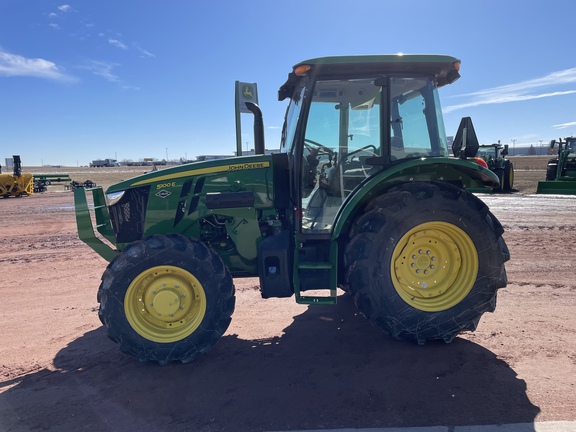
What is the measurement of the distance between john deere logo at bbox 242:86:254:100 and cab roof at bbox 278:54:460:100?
540 cm

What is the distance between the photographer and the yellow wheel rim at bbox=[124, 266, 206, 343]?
3.50 metres

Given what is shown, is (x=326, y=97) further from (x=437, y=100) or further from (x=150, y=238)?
(x=150, y=238)

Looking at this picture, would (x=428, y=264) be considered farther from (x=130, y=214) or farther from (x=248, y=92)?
(x=248, y=92)

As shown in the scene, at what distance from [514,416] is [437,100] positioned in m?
2.68

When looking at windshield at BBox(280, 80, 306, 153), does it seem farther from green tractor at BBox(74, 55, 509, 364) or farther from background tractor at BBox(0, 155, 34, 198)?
background tractor at BBox(0, 155, 34, 198)

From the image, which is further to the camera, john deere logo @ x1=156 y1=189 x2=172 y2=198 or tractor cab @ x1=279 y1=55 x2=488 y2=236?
john deere logo @ x1=156 y1=189 x2=172 y2=198

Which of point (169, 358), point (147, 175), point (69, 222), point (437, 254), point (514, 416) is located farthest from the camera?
point (69, 222)

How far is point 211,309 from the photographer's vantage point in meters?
3.48

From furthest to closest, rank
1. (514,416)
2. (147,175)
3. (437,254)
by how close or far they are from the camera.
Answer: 1. (147,175)
2. (437,254)
3. (514,416)

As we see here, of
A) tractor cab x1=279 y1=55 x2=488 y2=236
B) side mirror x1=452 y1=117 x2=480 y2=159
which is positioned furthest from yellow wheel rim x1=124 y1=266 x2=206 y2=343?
side mirror x1=452 y1=117 x2=480 y2=159

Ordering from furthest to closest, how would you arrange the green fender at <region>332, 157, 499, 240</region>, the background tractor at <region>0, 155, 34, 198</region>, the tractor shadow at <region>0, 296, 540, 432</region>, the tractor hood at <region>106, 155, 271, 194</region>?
the background tractor at <region>0, 155, 34, 198</region> → the tractor hood at <region>106, 155, 271, 194</region> → the green fender at <region>332, 157, 499, 240</region> → the tractor shadow at <region>0, 296, 540, 432</region>

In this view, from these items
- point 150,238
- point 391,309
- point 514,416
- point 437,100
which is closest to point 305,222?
point 391,309

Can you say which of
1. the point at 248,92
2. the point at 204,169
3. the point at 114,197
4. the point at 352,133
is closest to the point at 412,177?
the point at 352,133

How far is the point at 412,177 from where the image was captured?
3770mm
